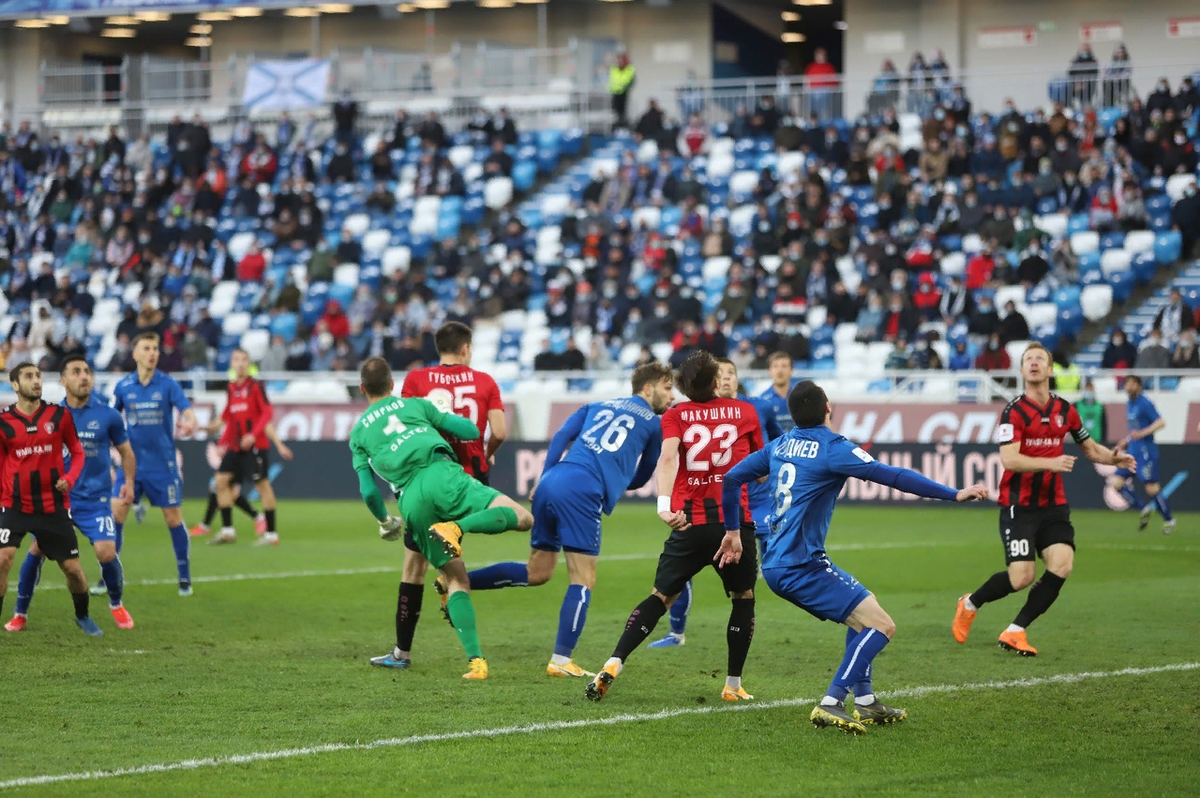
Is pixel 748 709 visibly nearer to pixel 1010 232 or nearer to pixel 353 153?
pixel 1010 232

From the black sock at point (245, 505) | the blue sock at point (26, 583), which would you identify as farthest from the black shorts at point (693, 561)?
the black sock at point (245, 505)

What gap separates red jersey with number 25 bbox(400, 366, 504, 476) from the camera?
10.1 m

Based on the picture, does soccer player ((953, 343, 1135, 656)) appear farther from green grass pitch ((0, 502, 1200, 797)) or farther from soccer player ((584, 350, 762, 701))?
soccer player ((584, 350, 762, 701))

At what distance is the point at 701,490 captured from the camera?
28.8 feet

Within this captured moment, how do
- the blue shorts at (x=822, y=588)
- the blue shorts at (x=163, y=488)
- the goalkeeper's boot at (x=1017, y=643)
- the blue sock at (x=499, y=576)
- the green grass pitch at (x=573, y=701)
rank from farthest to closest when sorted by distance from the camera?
the blue shorts at (x=163, y=488) → the goalkeeper's boot at (x=1017, y=643) → the blue sock at (x=499, y=576) → the blue shorts at (x=822, y=588) → the green grass pitch at (x=573, y=701)

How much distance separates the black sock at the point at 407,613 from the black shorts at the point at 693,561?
6.19 ft

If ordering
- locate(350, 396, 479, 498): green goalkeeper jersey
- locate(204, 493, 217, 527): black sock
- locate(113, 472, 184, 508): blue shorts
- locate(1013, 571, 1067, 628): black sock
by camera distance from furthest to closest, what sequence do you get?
locate(204, 493, 217, 527): black sock
locate(113, 472, 184, 508): blue shorts
locate(1013, 571, 1067, 628): black sock
locate(350, 396, 479, 498): green goalkeeper jersey

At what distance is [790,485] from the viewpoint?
793 cm

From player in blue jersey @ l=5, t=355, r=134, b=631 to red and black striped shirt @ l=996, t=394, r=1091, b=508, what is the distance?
6.53 m

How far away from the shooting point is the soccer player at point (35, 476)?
35.0 feet

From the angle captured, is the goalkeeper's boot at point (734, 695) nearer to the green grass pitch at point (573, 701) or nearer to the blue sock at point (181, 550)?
the green grass pitch at point (573, 701)

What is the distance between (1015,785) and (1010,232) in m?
21.4

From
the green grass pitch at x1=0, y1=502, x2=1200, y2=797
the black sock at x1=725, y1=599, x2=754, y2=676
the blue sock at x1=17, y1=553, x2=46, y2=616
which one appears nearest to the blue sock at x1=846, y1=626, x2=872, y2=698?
the green grass pitch at x1=0, y1=502, x2=1200, y2=797

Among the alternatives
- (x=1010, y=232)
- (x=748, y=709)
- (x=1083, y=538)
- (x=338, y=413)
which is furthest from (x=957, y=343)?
(x=748, y=709)
